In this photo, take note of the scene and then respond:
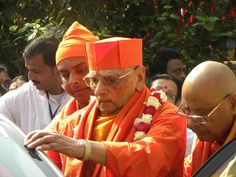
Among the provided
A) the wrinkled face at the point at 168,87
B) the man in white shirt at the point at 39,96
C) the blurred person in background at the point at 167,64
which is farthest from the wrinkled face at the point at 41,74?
the blurred person in background at the point at 167,64

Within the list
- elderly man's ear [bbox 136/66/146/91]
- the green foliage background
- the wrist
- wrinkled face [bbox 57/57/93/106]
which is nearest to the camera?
the wrist

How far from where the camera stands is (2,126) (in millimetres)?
3197

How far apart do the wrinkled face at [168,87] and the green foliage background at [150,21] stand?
856 millimetres

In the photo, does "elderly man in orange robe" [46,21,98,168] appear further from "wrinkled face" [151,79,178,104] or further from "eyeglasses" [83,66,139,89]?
"wrinkled face" [151,79,178,104]

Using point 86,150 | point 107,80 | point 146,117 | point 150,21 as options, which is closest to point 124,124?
point 146,117

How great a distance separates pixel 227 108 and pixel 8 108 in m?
2.43

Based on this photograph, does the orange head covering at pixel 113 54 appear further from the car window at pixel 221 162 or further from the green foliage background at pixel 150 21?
the green foliage background at pixel 150 21

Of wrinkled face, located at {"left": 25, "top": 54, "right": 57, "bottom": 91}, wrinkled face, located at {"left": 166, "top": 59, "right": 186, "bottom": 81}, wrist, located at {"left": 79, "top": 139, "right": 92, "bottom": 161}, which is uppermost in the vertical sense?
wrist, located at {"left": 79, "top": 139, "right": 92, "bottom": 161}

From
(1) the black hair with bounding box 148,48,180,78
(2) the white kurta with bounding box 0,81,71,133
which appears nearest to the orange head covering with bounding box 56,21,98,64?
(2) the white kurta with bounding box 0,81,71,133

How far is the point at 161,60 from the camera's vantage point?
21.0 feet

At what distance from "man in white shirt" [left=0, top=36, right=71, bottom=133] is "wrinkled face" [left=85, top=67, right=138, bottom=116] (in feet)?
5.25

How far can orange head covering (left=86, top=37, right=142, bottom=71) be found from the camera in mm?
3695

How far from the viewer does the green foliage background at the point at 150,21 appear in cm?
630

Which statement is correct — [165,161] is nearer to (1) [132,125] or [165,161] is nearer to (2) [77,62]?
(1) [132,125]
